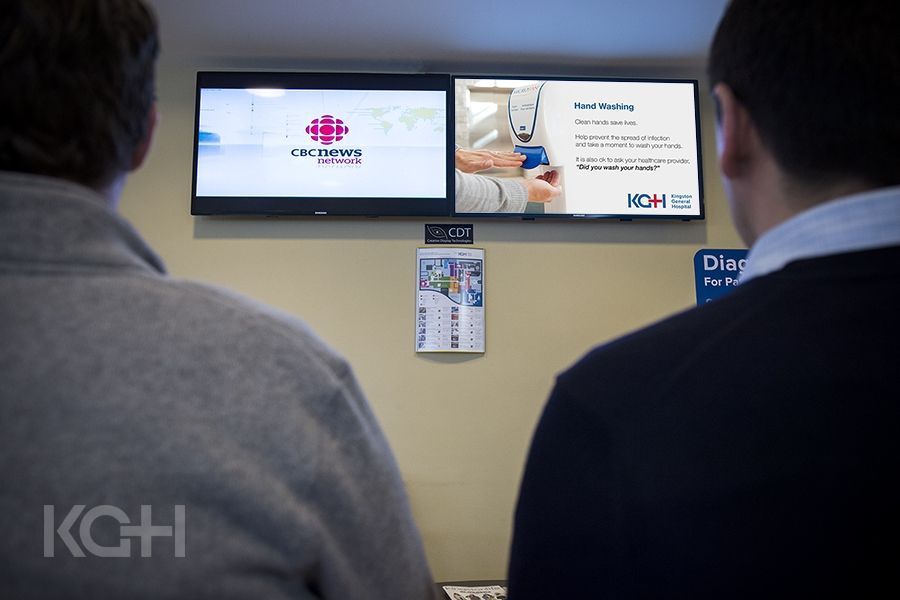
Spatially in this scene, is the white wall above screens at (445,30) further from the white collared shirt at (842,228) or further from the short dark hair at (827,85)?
the white collared shirt at (842,228)

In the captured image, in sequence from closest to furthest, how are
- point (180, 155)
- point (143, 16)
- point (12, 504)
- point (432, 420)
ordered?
point (12, 504)
point (143, 16)
point (432, 420)
point (180, 155)

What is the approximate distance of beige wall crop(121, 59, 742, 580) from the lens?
2465 mm

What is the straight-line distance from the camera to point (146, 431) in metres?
0.56

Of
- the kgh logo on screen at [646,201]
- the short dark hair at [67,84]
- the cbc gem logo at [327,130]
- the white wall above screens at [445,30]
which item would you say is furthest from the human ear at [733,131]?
the cbc gem logo at [327,130]

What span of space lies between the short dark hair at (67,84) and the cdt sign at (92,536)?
0.32m

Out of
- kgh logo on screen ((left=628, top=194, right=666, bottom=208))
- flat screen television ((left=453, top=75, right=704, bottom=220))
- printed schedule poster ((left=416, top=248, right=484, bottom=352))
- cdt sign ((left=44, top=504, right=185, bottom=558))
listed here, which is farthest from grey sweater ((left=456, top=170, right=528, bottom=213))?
cdt sign ((left=44, top=504, right=185, bottom=558))

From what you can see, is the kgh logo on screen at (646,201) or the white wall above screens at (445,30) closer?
the white wall above screens at (445,30)

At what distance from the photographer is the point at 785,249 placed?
625mm

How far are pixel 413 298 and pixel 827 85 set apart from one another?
2.02 metres

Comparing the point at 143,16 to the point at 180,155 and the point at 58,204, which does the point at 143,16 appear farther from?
the point at 180,155

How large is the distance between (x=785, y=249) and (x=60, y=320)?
0.67 meters

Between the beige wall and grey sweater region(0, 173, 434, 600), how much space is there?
1872 mm

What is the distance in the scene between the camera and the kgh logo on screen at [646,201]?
102 inches

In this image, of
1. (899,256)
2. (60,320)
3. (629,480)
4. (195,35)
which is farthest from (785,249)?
(195,35)
